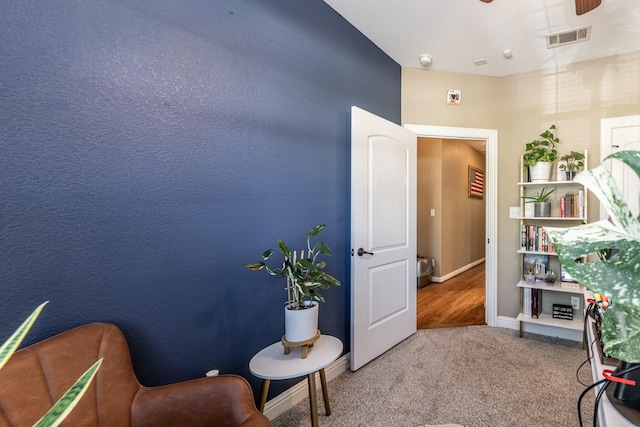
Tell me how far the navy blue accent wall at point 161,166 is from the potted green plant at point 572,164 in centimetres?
239

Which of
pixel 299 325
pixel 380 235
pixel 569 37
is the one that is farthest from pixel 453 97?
pixel 299 325

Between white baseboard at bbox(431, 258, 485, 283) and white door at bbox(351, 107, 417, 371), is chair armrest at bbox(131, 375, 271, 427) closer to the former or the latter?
white door at bbox(351, 107, 417, 371)

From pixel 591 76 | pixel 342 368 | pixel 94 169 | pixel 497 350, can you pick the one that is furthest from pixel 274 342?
pixel 591 76

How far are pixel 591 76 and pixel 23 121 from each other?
4.21 meters

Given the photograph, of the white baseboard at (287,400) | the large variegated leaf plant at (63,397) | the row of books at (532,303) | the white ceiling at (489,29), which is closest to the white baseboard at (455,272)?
the row of books at (532,303)

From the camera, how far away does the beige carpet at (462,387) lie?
179 cm

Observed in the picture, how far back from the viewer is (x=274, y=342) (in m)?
1.84

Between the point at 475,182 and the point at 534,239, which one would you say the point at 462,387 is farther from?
the point at 475,182

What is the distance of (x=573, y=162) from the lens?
9.39ft

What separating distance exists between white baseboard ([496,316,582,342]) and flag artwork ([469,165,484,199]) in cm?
351

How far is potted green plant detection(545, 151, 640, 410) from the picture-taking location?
331 mm

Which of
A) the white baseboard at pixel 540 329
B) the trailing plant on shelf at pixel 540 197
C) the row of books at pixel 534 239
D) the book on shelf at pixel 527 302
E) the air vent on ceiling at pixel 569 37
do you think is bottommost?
the white baseboard at pixel 540 329

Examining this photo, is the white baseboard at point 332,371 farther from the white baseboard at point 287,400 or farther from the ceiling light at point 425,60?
the ceiling light at point 425,60

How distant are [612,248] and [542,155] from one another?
326 cm
